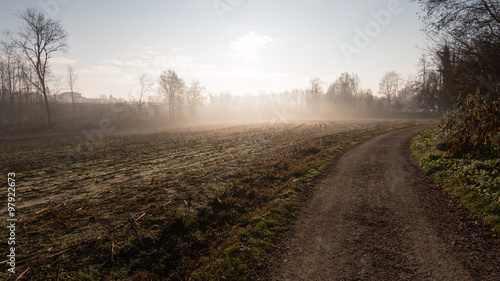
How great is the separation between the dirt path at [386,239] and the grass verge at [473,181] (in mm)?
378

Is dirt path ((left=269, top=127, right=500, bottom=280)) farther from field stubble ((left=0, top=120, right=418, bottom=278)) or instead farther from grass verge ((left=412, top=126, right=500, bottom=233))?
field stubble ((left=0, top=120, right=418, bottom=278))

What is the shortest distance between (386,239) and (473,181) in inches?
197

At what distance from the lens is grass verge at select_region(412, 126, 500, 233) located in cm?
590

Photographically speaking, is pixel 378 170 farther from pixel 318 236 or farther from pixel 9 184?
pixel 9 184

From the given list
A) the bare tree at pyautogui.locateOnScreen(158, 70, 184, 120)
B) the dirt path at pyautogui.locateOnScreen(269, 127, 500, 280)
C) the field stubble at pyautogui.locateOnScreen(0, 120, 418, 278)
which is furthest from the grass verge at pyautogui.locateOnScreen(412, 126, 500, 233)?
the bare tree at pyautogui.locateOnScreen(158, 70, 184, 120)

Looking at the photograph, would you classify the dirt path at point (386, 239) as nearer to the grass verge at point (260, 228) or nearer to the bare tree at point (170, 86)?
the grass verge at point (260, 228)

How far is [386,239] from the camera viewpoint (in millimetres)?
5102

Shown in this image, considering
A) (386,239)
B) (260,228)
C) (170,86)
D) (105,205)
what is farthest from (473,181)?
(170,86)

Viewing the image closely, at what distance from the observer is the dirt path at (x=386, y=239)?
4094 mm

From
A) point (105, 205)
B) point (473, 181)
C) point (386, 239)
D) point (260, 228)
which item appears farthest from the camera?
point (473, 181)

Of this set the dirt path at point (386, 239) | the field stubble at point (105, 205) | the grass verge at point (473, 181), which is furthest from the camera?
the grass verge at point (473, 181)

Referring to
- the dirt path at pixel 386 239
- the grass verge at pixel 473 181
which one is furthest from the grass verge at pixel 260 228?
the grass verge at pixel 473 181

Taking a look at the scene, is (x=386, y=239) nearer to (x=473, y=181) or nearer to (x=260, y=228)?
(x=260, y=228)

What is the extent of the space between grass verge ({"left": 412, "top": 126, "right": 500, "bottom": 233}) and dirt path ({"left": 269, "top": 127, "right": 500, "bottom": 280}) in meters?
0.38
